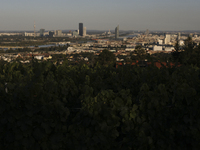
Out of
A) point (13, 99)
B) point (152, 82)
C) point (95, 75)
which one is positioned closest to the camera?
point (13, 99)

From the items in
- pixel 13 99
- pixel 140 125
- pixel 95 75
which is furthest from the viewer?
pixel 95 75

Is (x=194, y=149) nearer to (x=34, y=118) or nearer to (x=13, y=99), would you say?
(x=34, y=118)

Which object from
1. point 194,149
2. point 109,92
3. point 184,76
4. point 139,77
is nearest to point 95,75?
point 139,77

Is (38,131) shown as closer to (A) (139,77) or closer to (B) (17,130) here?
(B) (17,130)

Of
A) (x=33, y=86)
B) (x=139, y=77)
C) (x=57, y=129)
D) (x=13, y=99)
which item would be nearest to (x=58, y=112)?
(x=57, y=129)

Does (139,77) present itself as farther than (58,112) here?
Yes

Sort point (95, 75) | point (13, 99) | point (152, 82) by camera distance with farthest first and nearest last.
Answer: point (95, 75) < point (152, 82) < point (13, 99)

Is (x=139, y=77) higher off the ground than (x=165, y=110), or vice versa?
(x=139, y=77)

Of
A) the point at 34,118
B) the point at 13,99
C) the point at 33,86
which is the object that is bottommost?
the point at 34,118

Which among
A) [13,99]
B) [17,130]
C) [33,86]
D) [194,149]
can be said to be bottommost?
[194,149]
